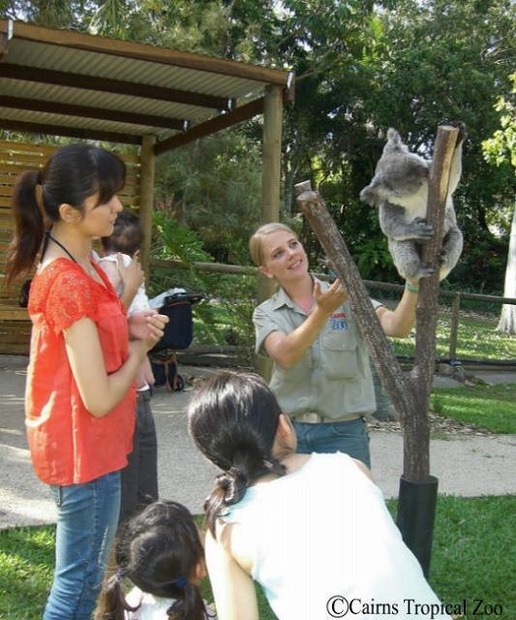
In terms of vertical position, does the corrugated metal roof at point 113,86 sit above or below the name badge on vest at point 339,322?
above

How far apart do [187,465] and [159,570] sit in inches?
110

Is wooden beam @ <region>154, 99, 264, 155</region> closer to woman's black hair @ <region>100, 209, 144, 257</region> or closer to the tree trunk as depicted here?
woman's black hair @ <region>100, 209, 144, 257</region>

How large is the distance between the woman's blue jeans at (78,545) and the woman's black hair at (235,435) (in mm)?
478

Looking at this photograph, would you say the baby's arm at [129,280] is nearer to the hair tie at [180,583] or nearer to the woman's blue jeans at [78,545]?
the woman's blue jeans at [78,545]

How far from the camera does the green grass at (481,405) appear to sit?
6.69 metres

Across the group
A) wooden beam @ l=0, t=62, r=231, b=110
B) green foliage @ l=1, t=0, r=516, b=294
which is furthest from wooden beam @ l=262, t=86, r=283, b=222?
green foliage @ l=1, t=0, r=516, b=294

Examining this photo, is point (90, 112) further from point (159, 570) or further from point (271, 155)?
point (159, 570)

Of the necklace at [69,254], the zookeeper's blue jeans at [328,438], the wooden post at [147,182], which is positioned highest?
the wooden post at [147,182]

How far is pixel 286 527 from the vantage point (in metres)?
1.53

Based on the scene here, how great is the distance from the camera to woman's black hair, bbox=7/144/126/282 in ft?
6.75

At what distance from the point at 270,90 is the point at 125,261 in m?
3.24

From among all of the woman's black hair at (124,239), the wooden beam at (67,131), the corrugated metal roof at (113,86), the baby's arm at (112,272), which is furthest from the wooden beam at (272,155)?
the baby's arm at (112,272)

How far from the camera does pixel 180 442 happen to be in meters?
5.34

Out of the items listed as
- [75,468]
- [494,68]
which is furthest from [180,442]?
[494,68]
